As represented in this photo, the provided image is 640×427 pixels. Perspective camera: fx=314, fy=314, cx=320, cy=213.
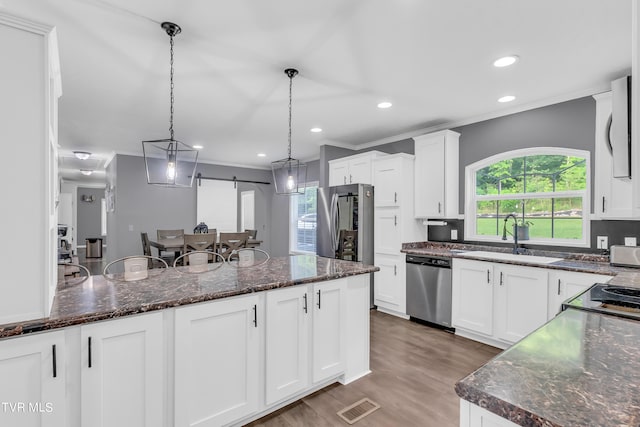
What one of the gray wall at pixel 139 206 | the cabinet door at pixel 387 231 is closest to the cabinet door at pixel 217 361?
the cabinet door at pixel 387 231

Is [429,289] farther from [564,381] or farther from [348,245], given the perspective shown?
[564,381]

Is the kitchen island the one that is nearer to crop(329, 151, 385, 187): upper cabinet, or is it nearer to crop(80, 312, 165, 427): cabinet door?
crop(80, 312, 165, 427): cabinet door

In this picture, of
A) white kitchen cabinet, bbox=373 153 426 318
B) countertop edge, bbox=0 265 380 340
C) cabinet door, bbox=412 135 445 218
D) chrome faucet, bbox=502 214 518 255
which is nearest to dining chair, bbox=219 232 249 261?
white kitchen cabinet, bbox=373 153 426 318

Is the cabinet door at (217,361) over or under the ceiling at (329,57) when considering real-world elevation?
under

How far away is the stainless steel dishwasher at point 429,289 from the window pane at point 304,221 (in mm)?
3062

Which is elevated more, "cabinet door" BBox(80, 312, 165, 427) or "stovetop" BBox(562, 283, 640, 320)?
"stovetop" BBox(562, 283, 640, 320)

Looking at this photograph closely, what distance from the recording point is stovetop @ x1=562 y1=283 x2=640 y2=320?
140 centimetres

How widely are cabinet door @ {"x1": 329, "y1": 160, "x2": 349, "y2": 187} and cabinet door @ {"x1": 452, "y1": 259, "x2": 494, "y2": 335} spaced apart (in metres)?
2.08

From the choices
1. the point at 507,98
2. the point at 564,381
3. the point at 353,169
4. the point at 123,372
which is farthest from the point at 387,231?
the point at 564,381

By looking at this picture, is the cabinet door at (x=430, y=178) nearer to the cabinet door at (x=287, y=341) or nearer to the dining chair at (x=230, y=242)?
the cabinet door at (x=287, y=341)

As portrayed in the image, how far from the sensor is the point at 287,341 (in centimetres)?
210

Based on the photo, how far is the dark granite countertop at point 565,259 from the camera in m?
2.46

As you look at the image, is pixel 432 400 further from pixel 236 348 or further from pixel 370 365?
pixel 236 348

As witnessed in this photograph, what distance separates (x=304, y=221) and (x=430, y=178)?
351 centimetres
